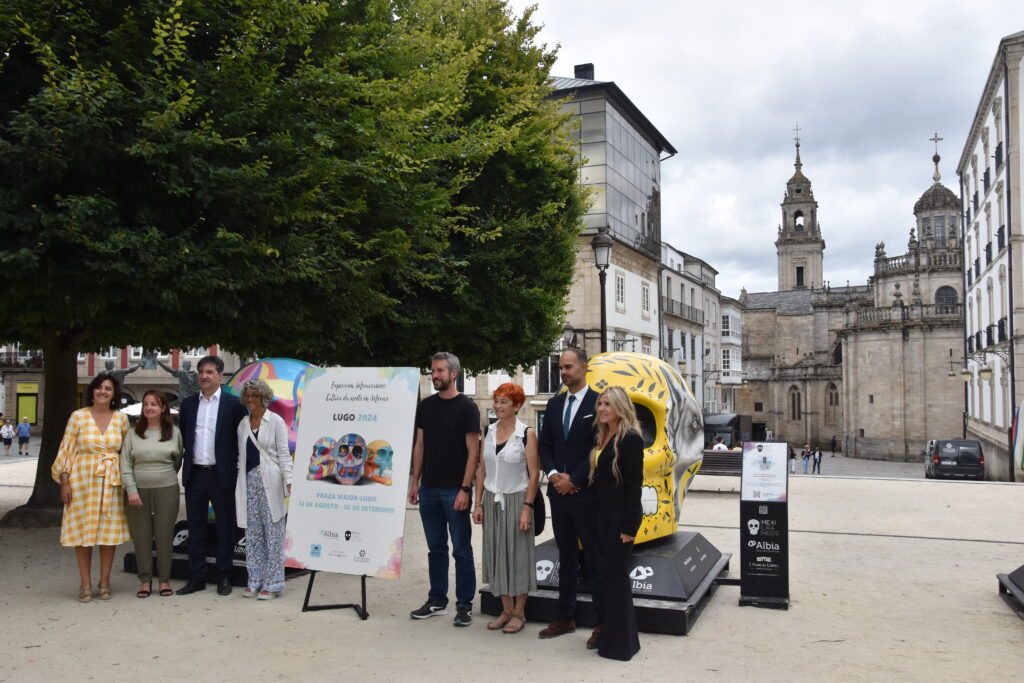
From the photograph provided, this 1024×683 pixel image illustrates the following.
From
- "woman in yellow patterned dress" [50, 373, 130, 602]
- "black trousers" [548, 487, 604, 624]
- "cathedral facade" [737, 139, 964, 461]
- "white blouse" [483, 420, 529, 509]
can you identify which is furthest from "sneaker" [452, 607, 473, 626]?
"cathedral facade" [737, 139, 964, 461]

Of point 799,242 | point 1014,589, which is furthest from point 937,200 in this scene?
point 1014,589

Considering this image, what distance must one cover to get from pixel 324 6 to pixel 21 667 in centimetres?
662

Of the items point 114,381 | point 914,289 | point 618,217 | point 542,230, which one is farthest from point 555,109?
point 914,289

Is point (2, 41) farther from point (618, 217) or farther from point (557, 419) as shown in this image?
point (618, 217)

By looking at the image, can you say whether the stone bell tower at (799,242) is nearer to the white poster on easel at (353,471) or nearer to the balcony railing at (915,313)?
the balcony railing at (915,313)

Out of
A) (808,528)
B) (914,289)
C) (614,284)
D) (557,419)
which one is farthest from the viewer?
(914,289)

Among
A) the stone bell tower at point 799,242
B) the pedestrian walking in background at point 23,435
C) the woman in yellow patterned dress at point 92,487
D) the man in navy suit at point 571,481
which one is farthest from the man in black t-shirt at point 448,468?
the stone bell tower at point 799,242

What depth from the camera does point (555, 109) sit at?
1766 cm

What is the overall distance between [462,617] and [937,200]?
84453mm

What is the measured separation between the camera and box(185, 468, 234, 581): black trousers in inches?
312

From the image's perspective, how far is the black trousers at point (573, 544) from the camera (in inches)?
250

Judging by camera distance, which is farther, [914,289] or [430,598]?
[914,289]

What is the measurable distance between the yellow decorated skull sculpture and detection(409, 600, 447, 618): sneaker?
179 cm

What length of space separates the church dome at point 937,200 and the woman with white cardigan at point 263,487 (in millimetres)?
84128
